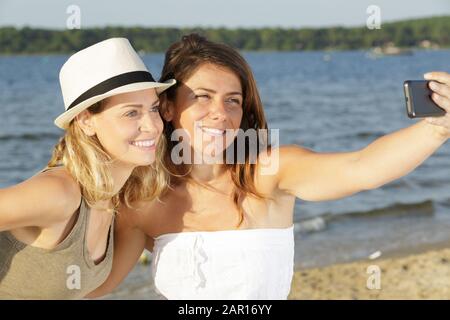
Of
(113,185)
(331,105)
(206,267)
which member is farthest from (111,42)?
(331,105)

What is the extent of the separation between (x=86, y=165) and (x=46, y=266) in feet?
1.50

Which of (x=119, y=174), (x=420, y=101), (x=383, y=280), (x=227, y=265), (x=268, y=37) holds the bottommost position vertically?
(x=268, y=37)

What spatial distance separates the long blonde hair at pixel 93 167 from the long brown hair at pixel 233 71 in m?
0.19

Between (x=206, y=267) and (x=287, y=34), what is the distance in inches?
2771

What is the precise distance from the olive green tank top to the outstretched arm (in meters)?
0.92

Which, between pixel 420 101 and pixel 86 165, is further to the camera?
pixel 86 165

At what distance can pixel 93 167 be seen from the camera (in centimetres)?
320

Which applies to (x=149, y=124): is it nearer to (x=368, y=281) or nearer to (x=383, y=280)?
(x=368, y=281)

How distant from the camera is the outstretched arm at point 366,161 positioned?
108 inches

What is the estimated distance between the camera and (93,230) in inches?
132

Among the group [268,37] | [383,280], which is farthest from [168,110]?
[268,37]

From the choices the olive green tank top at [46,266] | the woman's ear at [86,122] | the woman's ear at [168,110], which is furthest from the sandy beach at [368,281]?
the woman's ear at [86,122]

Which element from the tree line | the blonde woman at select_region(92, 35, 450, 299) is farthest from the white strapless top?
the tree line
